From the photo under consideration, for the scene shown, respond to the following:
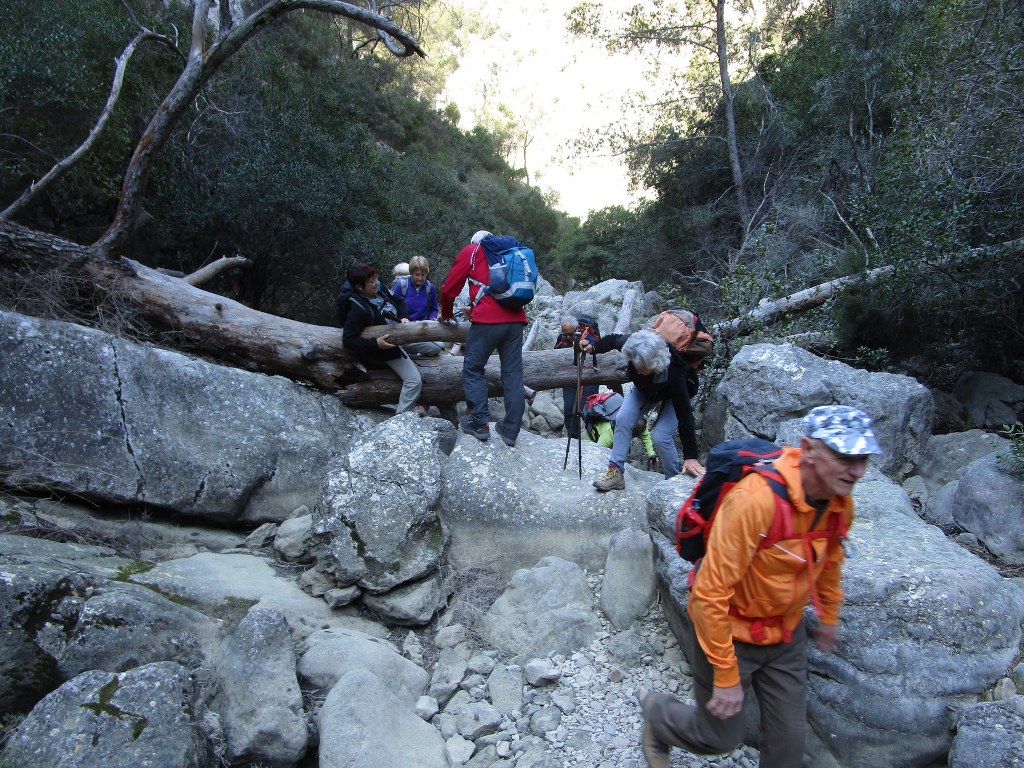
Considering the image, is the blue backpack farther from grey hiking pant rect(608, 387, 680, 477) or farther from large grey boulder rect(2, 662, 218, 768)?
large grey boulder rect(2, 662, 218, 768)

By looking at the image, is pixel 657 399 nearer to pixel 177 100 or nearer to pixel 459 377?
pixel 459 377

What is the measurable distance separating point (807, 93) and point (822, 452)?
1417 centimetres

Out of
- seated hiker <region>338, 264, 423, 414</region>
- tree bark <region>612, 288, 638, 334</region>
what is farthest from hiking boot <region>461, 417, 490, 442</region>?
tree bark <region>612, 288, 638, 334</region>

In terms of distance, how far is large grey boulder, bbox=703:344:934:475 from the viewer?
6.22m

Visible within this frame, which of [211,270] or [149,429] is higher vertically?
[211,270]

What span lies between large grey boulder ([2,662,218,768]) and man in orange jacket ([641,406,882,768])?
2.09 meters

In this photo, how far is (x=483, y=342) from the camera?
18.1 feet

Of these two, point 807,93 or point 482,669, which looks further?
point 807,93

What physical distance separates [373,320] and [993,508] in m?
5.33

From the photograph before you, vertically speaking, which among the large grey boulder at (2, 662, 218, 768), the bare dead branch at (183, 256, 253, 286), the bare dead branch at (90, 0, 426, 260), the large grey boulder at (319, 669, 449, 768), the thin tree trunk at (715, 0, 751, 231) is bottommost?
the large grey boulder at (319, 669, 449, 768)

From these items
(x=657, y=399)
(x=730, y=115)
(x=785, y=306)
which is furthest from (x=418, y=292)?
(x=730, y=115)

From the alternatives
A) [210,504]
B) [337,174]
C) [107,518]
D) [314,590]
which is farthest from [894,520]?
[337,174]

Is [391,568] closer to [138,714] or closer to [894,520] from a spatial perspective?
[138,714]

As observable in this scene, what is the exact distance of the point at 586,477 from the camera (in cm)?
545
